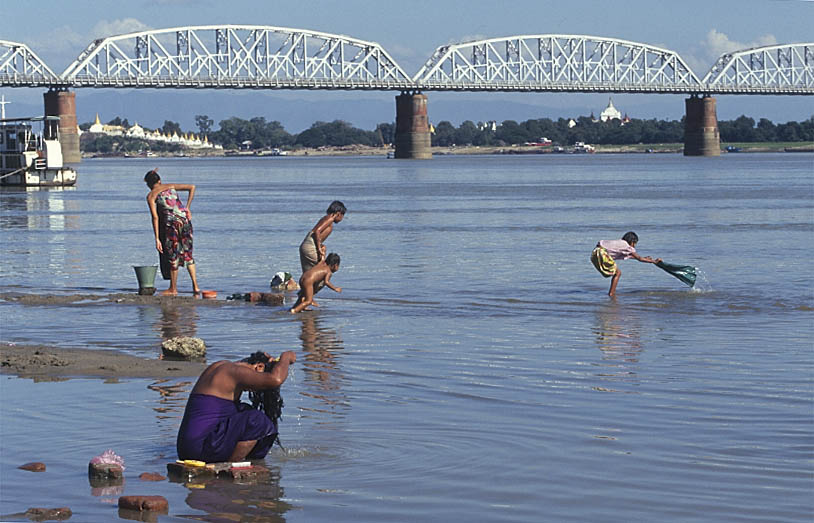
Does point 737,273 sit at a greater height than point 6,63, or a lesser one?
lesser

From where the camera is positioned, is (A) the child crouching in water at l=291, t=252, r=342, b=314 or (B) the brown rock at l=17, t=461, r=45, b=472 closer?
(B) the brown rock at l=17, t=461, r=45, b=472

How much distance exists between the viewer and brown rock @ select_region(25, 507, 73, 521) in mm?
8352

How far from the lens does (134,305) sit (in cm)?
1981

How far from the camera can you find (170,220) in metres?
19.3

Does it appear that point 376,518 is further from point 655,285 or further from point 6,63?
point 6,63

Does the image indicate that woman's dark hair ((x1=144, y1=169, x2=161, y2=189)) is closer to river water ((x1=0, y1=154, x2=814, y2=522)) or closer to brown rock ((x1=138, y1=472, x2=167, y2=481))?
river water ((x1=0, y1=154, x2=814, y2=522))

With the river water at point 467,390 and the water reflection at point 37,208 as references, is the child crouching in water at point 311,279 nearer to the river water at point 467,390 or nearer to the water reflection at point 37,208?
the river water at point 467,390

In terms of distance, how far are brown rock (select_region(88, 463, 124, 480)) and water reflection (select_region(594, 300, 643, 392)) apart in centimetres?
507

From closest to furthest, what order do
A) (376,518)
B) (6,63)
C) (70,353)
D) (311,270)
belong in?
(376,518), (70,353), (311,270), (6,63)

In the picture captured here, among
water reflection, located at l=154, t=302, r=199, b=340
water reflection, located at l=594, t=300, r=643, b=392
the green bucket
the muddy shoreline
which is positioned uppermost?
the green bucket

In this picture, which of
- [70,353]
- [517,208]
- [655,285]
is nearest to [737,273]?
[655,285]

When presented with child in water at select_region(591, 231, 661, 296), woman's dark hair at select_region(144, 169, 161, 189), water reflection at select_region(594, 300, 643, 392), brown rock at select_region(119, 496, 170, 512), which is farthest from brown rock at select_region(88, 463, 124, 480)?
child in water at select_region(591, 231, 661, 296)

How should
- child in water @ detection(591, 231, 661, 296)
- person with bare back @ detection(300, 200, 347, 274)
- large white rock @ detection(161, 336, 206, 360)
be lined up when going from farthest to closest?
child in water @ detection(591, 231, 661, 296)
person with bare back @ detection(300, 200, 347, 274)
large white rock @ detection(161, 336, 206, 360)

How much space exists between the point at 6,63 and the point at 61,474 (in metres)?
184
